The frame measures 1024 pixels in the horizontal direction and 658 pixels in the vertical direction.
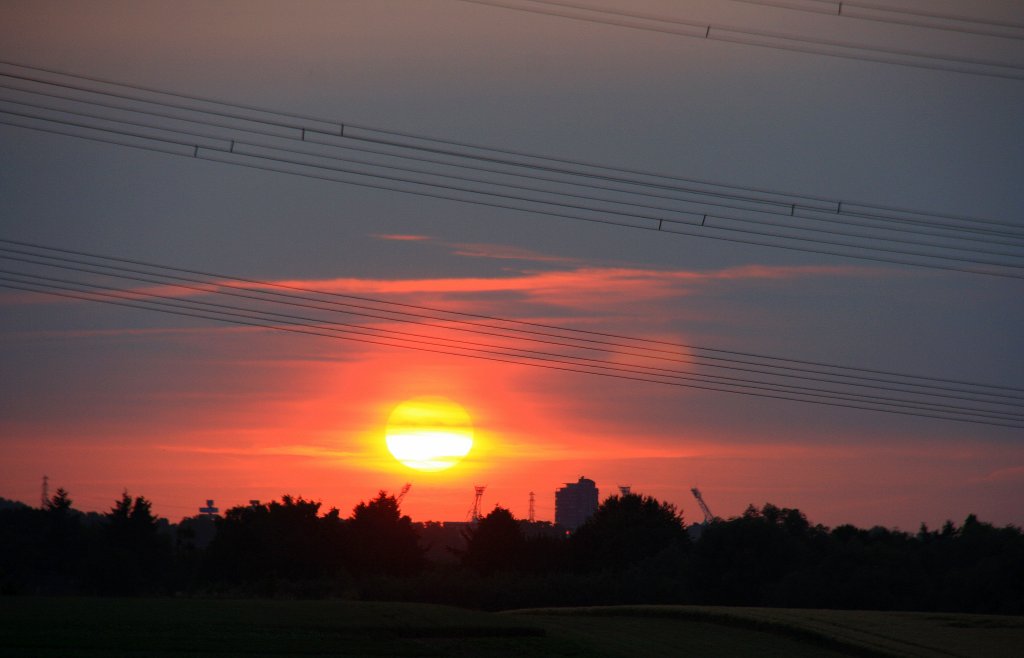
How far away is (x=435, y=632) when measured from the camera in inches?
1850

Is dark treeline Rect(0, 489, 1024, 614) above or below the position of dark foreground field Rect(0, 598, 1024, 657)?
above

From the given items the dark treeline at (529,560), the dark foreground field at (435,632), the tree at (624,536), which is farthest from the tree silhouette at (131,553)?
the dark foreground field at (435,632)

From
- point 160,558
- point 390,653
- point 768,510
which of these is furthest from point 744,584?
point 390,653

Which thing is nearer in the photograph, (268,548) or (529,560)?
(268,548)

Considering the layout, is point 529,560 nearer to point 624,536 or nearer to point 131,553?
point 624,536

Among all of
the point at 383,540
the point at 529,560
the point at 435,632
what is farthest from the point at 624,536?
the point at 435,632

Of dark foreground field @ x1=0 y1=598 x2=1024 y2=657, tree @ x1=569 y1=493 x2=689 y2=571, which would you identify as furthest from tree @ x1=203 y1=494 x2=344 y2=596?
dark foreground field @ x1=0 y1=598 x2=1024 y2=657

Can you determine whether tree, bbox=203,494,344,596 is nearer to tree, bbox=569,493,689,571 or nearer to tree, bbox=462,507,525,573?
tree, bbox=462,507,525,573

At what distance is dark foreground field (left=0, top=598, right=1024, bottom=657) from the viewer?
3950cm

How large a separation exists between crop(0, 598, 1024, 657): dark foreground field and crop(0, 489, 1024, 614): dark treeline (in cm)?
3759

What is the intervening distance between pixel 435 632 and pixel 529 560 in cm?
8886

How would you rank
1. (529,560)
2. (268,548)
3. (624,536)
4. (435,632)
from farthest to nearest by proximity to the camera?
(624,536), (529,560), (268,548), (435,632)

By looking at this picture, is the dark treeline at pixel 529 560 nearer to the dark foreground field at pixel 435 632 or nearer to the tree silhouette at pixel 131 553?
the tree silhouette at pixel 131 553

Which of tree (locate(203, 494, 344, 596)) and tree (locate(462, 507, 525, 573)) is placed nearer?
tree (locate(203, 494, 344, 596))
